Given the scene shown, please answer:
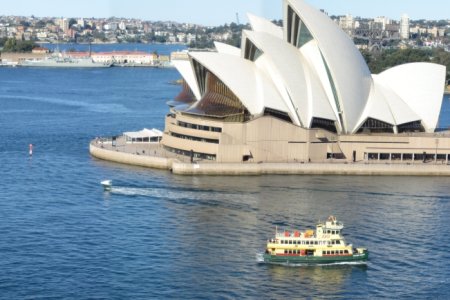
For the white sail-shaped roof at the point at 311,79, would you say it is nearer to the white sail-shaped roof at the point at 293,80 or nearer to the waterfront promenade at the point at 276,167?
the white sail-shaped roof at the point at 293,80

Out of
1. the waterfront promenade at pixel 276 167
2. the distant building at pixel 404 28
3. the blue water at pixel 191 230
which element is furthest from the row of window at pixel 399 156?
the distant building at pixel 404 28

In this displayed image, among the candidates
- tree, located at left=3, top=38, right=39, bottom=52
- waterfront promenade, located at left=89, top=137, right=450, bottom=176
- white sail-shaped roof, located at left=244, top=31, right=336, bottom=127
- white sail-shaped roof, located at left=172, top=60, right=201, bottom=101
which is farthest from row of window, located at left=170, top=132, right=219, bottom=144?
tree, located at left=3, top=38, right=39, bottom=52

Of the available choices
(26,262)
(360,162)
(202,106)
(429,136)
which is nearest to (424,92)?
(429,136)

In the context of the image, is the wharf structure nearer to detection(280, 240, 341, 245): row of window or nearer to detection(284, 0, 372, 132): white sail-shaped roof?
detection(284, 0, 372, 132): white sail-shaped roof

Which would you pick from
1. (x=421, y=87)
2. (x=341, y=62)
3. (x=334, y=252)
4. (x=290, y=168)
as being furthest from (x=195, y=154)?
(x=334, y=252)

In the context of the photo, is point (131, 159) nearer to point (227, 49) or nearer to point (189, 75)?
point (189, 75)
